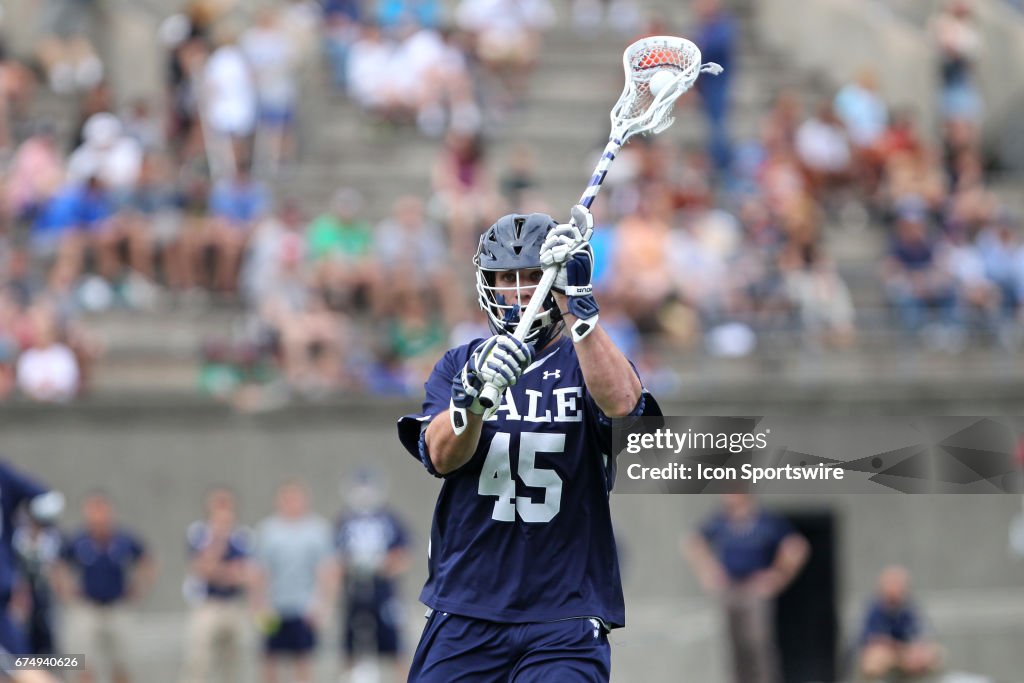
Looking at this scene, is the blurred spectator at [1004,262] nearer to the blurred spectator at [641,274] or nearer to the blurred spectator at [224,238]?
the blurred spectator at [641,274]

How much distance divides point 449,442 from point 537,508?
1.35 ft

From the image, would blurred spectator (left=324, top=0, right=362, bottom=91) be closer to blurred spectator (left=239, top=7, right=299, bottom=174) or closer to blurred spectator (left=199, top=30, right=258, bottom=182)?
blurred spectator (left=239, top=7, right=299, bottom=174)

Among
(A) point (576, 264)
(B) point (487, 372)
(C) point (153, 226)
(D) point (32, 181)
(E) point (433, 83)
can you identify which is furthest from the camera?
(E) point (433, 83)

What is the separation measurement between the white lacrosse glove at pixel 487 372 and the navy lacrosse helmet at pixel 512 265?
0.20m

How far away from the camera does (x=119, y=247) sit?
16.8 meters

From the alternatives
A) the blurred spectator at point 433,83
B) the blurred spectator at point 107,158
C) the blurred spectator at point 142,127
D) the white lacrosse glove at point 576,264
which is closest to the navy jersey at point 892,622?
the blurred spectator at point 433,83

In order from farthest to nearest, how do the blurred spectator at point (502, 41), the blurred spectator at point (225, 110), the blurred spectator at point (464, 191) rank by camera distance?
the blurred spectator at point (502, 41), the blurred spectator at point (225, 110), the blurred spectator at point (464, 191)

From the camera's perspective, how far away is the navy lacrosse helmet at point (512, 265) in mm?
6254

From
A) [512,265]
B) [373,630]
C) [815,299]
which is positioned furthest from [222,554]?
[512,265]

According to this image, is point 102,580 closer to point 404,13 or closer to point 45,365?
point 45,365

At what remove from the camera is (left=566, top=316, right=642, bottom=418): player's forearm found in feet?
20.1

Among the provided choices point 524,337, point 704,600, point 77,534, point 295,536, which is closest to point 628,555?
point 704,600

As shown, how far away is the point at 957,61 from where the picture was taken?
72.2 ft

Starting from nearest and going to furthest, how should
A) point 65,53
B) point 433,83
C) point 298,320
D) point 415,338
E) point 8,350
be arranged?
point 8,350, point 298,320, point 415,338, point 65,53, point 433,83
